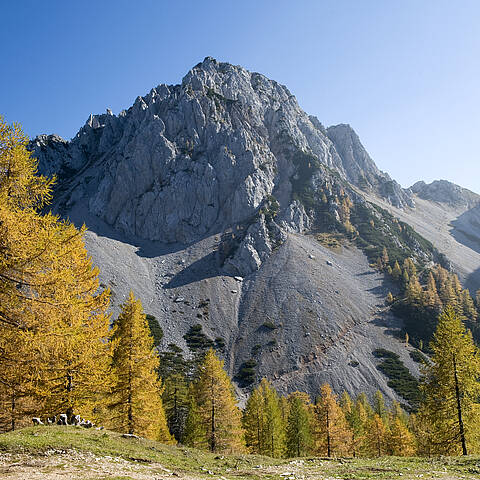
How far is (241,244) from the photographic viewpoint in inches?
5674

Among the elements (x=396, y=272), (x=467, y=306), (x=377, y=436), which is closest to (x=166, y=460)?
(x=377, y=436)

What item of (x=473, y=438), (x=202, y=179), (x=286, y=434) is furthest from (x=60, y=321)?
(x=202, y=179)

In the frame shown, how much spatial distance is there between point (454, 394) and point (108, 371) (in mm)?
25001

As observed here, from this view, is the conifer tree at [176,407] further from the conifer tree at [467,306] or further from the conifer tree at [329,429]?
the conifer tree at [467,306]

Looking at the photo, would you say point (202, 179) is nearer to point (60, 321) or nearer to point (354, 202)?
point (354, 202)

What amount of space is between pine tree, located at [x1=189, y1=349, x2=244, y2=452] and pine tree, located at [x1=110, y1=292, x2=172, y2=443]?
8369 millimetres

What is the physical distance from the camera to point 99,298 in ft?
57.0

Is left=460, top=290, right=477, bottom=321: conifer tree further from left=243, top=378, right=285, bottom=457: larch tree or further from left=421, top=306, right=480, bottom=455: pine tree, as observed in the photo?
left=421, top=306, right=480, bottom=455: pine tree

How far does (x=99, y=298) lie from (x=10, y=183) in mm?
Answer: 8522

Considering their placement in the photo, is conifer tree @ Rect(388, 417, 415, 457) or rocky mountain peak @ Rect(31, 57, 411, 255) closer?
conifer tree @ Rect(388, 417, 415, 457)

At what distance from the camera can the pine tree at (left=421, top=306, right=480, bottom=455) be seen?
22.6 m

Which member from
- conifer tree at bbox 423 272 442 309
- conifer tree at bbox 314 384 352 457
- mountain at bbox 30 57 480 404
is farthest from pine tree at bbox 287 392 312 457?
conifer tree at bbox 423 272 442 309

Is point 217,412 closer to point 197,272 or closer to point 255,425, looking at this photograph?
point 255,425

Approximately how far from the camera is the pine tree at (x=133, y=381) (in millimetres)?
21688
